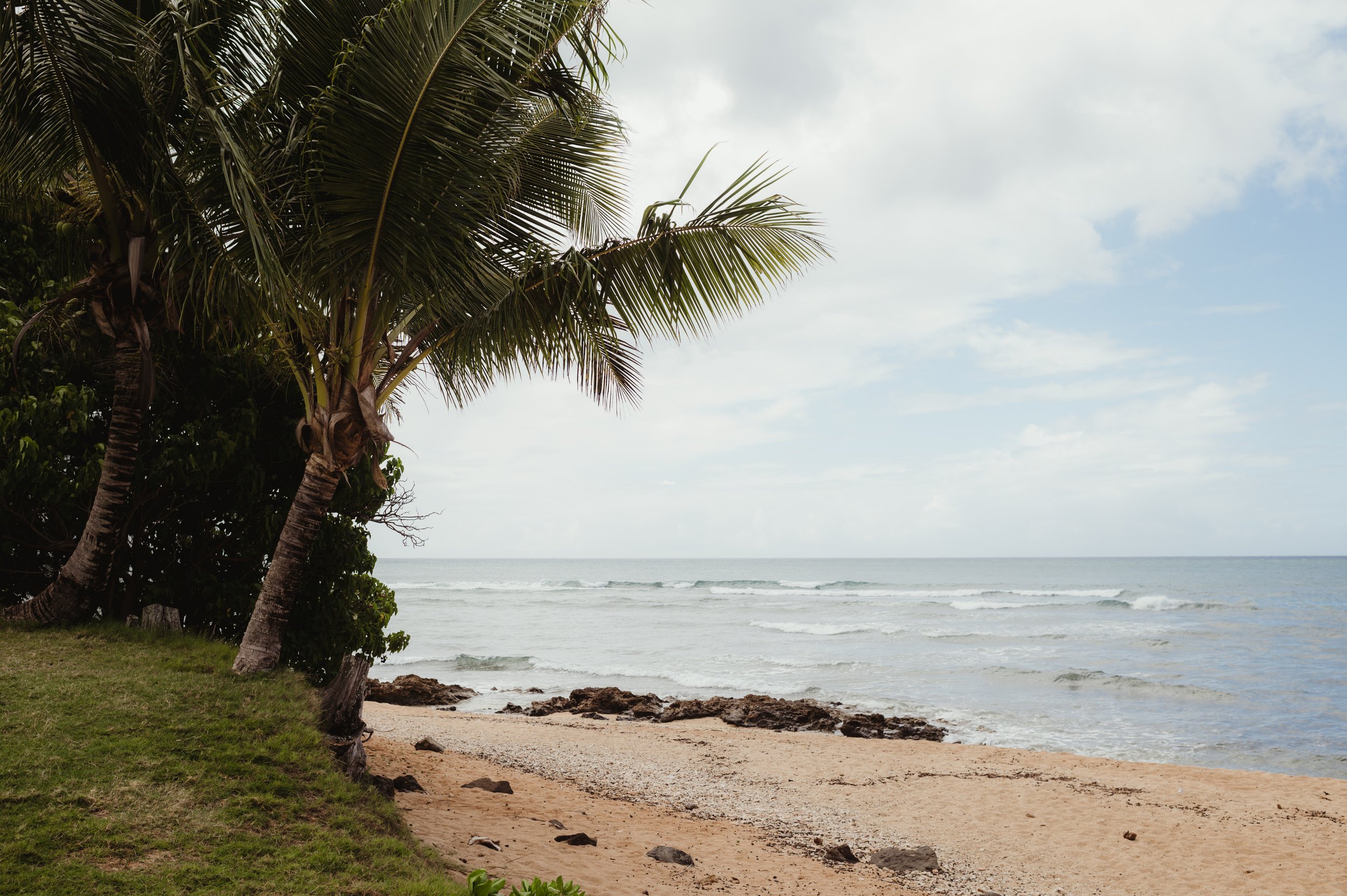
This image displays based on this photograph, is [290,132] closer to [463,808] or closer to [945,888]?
[463,808]

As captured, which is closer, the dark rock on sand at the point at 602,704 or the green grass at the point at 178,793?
the green grass at the point at 178,793

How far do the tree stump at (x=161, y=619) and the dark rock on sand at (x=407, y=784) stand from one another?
250 centimetres

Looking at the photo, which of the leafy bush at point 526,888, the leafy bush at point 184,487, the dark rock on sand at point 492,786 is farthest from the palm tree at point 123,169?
the leafy bush at point 526,888

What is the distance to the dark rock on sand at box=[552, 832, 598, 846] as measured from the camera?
22.9 feet

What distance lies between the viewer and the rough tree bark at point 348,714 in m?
6.01

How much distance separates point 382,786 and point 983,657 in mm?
21293

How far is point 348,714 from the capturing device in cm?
622

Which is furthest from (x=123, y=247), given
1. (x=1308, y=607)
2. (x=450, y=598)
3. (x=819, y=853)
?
(x=1308, y=607)

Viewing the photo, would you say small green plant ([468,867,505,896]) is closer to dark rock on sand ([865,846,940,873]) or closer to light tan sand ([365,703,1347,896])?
light tan sand ([365,703,1347,896])

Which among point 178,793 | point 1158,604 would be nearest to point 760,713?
point 178,793

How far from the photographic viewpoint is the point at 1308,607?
41438mm

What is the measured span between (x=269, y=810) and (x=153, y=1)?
6.91 metres

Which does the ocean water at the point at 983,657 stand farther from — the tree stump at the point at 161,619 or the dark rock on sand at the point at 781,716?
the tree stump at the point at 161,619

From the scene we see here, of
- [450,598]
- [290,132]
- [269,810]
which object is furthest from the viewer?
[450,598]
